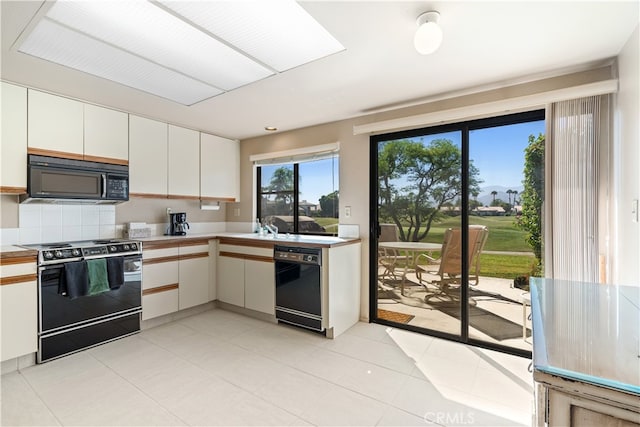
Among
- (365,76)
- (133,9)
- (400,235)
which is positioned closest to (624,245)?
(400,235)

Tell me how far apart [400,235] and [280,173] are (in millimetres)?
1884

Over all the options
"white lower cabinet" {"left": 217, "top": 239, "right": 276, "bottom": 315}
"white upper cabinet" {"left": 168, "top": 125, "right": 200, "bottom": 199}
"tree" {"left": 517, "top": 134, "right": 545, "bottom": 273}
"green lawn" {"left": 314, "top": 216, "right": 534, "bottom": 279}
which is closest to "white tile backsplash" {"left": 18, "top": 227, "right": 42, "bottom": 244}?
"white upper cabinet" {"left": 168, "top": 125, "right": 200, "bottom": 199}

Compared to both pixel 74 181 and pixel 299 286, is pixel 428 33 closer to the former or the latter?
pixel 299 286

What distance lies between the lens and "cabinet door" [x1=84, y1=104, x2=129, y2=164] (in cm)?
282

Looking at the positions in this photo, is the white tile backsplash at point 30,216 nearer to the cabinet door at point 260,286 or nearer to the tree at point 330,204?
A: the cabinet door at point 260,286

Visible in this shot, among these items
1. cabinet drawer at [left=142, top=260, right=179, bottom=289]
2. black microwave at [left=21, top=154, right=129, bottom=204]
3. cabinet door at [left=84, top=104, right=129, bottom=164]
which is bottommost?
cabinet drawer at [left=142, top=260, right=179, bottom=289]

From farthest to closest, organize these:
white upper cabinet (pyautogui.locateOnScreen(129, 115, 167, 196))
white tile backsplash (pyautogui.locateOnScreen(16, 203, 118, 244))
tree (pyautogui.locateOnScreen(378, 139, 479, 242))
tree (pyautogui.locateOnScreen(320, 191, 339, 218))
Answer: tree (pyautogui.locateOnScreen(320, 191, 339, 218))
white upper cabinet (pyautogui.locateOnScreen(129, 115, 167, 196))
tree (pyautogui.locateOnScreen(378, 139, 479, 242))
white tile backsplash (pyautogui.locateOnScreen(16, 203, 118, 244))

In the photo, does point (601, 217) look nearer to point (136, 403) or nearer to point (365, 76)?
point (365, 76)

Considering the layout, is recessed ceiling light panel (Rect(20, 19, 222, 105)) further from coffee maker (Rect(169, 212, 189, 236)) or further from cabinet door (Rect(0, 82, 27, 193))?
coffee maker (Rect(169, 212, 189, 236))

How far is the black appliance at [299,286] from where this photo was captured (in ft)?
9.41

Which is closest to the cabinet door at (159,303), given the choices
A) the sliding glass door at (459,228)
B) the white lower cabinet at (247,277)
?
the white lower cabinet at (247,277)

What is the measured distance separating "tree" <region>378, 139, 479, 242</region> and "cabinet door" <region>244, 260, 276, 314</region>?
4.55 ft

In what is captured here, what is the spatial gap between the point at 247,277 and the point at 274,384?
58.7 inches

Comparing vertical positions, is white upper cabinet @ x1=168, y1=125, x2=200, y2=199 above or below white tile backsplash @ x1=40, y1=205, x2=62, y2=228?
above
